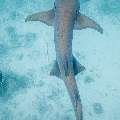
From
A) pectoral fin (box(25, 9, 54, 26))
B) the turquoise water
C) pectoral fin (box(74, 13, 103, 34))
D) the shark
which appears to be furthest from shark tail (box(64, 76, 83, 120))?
the turquoise water

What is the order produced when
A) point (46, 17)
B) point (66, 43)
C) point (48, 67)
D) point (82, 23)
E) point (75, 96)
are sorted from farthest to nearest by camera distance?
point (48, 67)
point (46, 17)
point (82, 23)
point (66, 43)
point (75, 96)

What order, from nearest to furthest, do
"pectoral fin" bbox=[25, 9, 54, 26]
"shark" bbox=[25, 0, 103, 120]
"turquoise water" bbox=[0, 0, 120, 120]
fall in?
1. "shark" bbox=[25, 0, 103, 120]
2. "pectoral fin" bbox=[25, 9, 54, 26]
3. "turquoise water" bbox=[0, 0, 120, 120]

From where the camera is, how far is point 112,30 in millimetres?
9383

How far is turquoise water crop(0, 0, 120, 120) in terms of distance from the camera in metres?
8.22

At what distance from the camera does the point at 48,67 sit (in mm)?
8789

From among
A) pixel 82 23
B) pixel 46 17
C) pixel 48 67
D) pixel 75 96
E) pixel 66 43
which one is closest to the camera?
pixel 75 96

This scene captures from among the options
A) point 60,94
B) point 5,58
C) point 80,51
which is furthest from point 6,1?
point 60,94

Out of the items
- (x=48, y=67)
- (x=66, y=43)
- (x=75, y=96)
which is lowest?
(x=48, y=67)

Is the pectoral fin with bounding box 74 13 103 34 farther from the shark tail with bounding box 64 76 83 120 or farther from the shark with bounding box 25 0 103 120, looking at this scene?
the shark tail with bounding box 64 76 83 120

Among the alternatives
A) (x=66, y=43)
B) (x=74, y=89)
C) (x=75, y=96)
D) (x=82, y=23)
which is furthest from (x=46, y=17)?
(x=75, y=96)

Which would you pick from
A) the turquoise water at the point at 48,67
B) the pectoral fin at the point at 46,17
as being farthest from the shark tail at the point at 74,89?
the turquoise water at the point at 48,67

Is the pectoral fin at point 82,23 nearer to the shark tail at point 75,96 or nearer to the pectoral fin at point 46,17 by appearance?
the pectoral fin at point 46,17

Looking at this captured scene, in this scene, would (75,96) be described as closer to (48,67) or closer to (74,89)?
(74,89)

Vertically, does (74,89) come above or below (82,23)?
below
